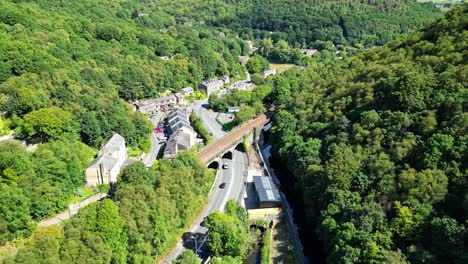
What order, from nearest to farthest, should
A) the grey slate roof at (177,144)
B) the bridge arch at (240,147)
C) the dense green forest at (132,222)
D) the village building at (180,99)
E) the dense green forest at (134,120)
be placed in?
the dense green forest at (132,222)
the dense green forest at (134,120)
the grey slate roof at (177,144)
the bridge arch at (240,147)
the village building at (180,99)

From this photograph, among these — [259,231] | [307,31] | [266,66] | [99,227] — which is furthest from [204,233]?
[307,31]

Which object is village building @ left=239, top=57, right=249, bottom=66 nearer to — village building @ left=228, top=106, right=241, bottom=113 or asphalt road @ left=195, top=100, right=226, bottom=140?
asphalt road @ left=195, top=100, right=226, bottom=140

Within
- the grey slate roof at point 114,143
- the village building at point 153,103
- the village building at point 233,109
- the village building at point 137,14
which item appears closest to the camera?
→ the grey slate roof at point 114,143

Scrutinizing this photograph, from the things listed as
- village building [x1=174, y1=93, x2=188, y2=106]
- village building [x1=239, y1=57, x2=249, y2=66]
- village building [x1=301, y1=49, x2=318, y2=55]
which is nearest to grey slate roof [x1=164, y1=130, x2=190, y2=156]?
village building [x1=174, y1=93, x2=188, y2=106]

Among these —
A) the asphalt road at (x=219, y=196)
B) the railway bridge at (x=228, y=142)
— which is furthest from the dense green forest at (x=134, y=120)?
the railway bridge at (x=228, y=142)

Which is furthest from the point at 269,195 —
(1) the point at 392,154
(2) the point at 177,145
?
(2) the point at 177,145

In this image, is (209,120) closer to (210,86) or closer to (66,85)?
(210,86)

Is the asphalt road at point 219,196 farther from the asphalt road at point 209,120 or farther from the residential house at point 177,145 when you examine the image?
the asphalt road at point 209,120

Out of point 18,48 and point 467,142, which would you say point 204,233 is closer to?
point 467,142
